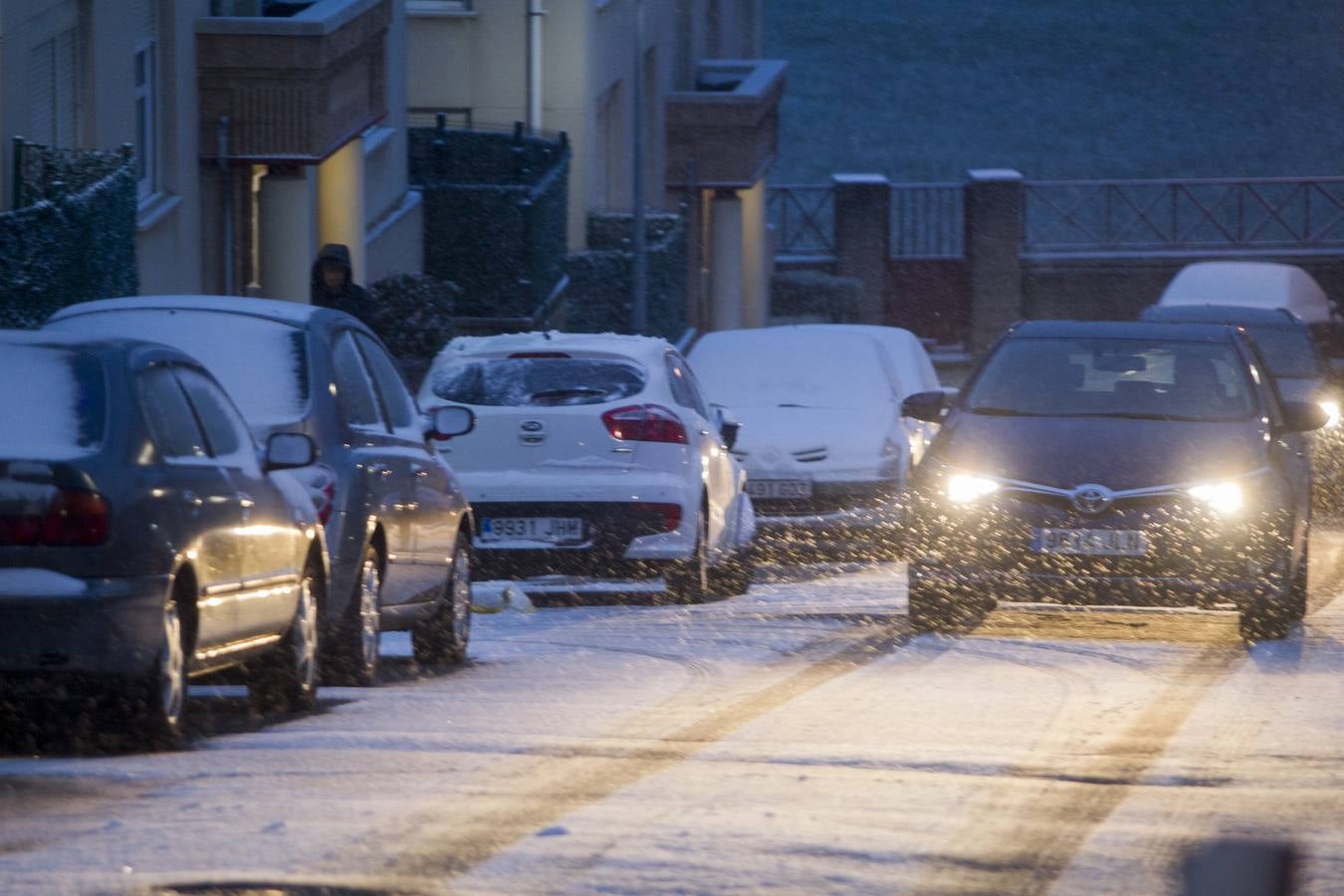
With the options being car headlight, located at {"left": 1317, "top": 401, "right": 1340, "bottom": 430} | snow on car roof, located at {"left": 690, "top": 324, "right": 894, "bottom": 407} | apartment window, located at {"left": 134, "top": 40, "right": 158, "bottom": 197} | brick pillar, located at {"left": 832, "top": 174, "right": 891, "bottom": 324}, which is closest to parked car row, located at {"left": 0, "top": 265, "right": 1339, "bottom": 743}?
snow on car roof, located at {"left": 690, "top": 324, "right": 894, "bottom": 407}

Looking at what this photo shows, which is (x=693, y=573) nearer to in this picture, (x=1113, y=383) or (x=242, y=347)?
(x=1113, y=383)

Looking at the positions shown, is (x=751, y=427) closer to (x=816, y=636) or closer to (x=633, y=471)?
(x=633, y=471)

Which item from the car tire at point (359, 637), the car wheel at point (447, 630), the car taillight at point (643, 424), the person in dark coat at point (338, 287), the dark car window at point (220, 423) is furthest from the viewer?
the person in dark coat at point (338, 287)

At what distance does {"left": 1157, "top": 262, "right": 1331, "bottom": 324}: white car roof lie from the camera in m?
37.8

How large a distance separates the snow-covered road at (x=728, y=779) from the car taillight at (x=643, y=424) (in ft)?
9.13

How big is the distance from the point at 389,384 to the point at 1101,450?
344cm

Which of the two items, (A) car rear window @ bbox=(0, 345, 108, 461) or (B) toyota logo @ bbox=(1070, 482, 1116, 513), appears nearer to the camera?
(A) car rear window @ bbox=(0, 345, 108, 461)

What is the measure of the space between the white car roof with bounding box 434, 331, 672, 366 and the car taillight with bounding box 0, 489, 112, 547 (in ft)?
23.9

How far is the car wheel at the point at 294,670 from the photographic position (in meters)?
9.60

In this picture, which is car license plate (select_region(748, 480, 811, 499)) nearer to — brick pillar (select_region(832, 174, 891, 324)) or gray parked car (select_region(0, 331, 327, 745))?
gray parked car (select_region(0, 331, 327, 745))

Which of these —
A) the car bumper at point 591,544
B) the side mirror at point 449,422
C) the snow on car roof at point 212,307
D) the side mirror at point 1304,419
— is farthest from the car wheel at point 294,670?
the side mirror at point 1304,419

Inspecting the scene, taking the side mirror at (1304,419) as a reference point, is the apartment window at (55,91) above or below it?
above

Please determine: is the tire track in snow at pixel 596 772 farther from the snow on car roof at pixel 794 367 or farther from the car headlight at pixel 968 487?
the snow on car roof at pixel 794 367

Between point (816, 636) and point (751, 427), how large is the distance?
20.7 feet
